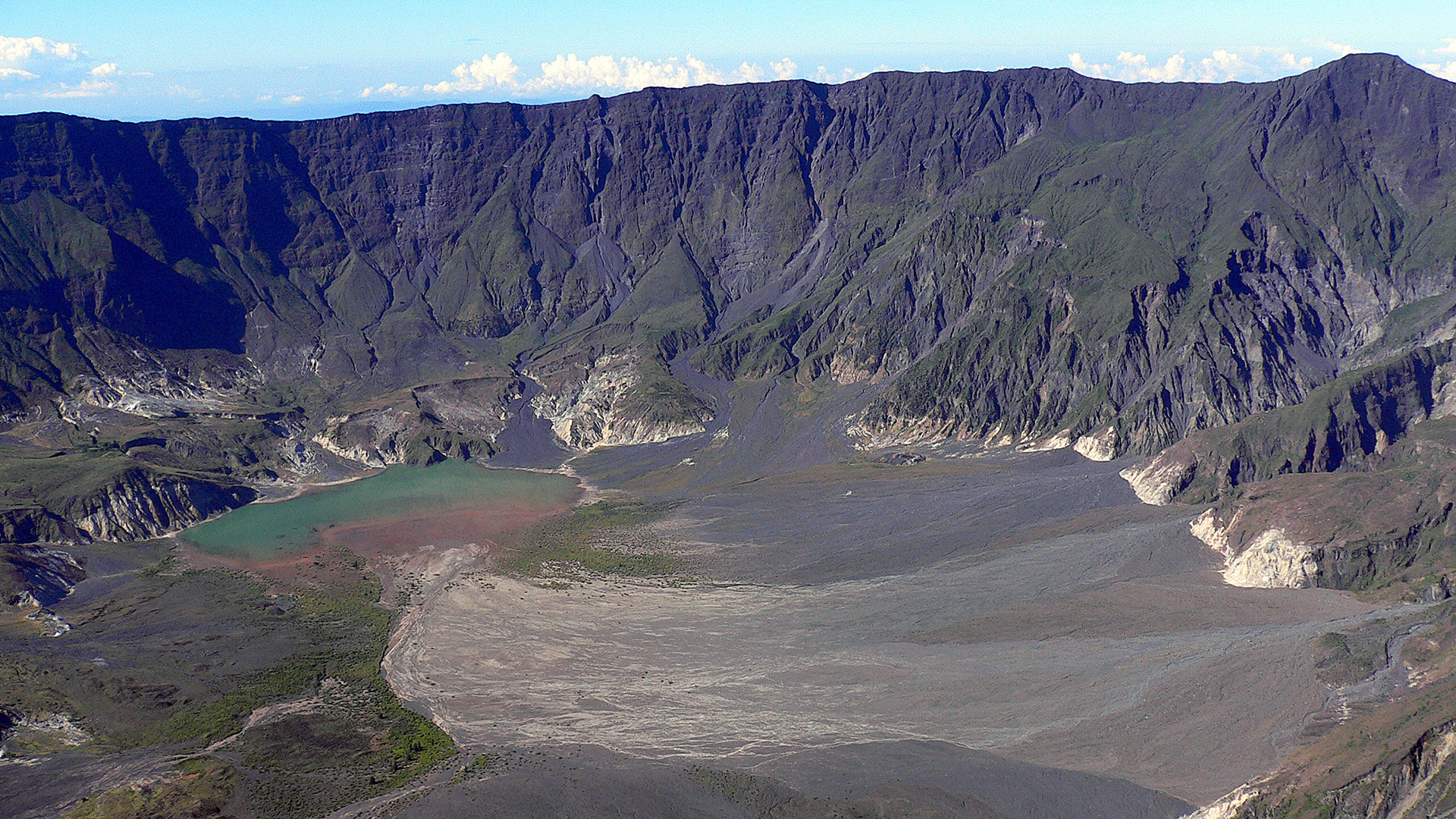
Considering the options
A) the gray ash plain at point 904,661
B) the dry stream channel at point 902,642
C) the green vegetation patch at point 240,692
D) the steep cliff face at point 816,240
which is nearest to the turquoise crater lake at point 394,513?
the dry stream channel at point 902,642

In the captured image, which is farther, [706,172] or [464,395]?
[706,172]

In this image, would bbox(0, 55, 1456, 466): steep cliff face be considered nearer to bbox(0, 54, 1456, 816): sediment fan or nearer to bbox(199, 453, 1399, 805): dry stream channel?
bbox(0, 54, 1456, 816): sediment fan

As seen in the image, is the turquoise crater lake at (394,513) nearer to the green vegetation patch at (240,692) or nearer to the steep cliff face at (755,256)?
the steep cliff face at (755,256)

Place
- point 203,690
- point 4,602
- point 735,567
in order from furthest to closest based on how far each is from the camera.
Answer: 1. point 735,567
2. point 4,602
3. point 203,690

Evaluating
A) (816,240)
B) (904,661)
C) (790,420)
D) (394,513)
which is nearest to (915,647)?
(904,661)

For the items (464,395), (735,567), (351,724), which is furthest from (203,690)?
(464,395)

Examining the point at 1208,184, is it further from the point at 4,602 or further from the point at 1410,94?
the point at 4,602

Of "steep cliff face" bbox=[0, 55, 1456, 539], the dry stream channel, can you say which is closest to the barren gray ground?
the dry stream channel
